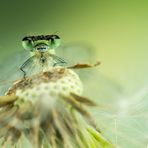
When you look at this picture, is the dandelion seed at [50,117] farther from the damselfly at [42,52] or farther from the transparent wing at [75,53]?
the transparent wing at [75,53]

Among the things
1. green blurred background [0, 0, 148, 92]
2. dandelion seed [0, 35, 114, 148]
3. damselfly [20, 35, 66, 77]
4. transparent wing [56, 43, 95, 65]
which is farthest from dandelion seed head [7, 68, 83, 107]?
green blurred background [0, 0, 148, 92]

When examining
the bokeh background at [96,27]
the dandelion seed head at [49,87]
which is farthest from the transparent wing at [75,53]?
the dandelion seed head at [49,87]

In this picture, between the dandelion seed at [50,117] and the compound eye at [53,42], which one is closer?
the dandelion seed at [50,117]

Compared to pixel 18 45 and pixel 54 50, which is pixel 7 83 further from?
pixel 18 45

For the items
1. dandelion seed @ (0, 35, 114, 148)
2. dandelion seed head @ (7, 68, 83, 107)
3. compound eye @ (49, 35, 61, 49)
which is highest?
compound eye @ (49, 35, 61, 49)

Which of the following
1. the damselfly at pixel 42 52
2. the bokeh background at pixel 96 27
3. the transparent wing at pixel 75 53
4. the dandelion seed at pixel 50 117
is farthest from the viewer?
the bokeh background at pixel 96 27

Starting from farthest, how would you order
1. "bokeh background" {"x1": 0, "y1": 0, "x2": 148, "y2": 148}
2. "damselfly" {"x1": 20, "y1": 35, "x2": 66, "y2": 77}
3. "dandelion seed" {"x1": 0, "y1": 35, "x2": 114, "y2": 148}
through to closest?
"bokeh background" {"x1": 0, "y1": 0, "x2": 148, "y2": 148} < "damselfly" {"x1": 20, "y1": 35, "x2": 66, "y2": 77} < "dandelion seed" {"x1": 0, "y1": 35, "x2": 114, "y2": 148}

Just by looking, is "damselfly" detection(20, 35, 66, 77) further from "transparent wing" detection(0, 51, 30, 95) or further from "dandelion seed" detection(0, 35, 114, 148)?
"dandelion seed" detection(0, 35, 114, 148)
